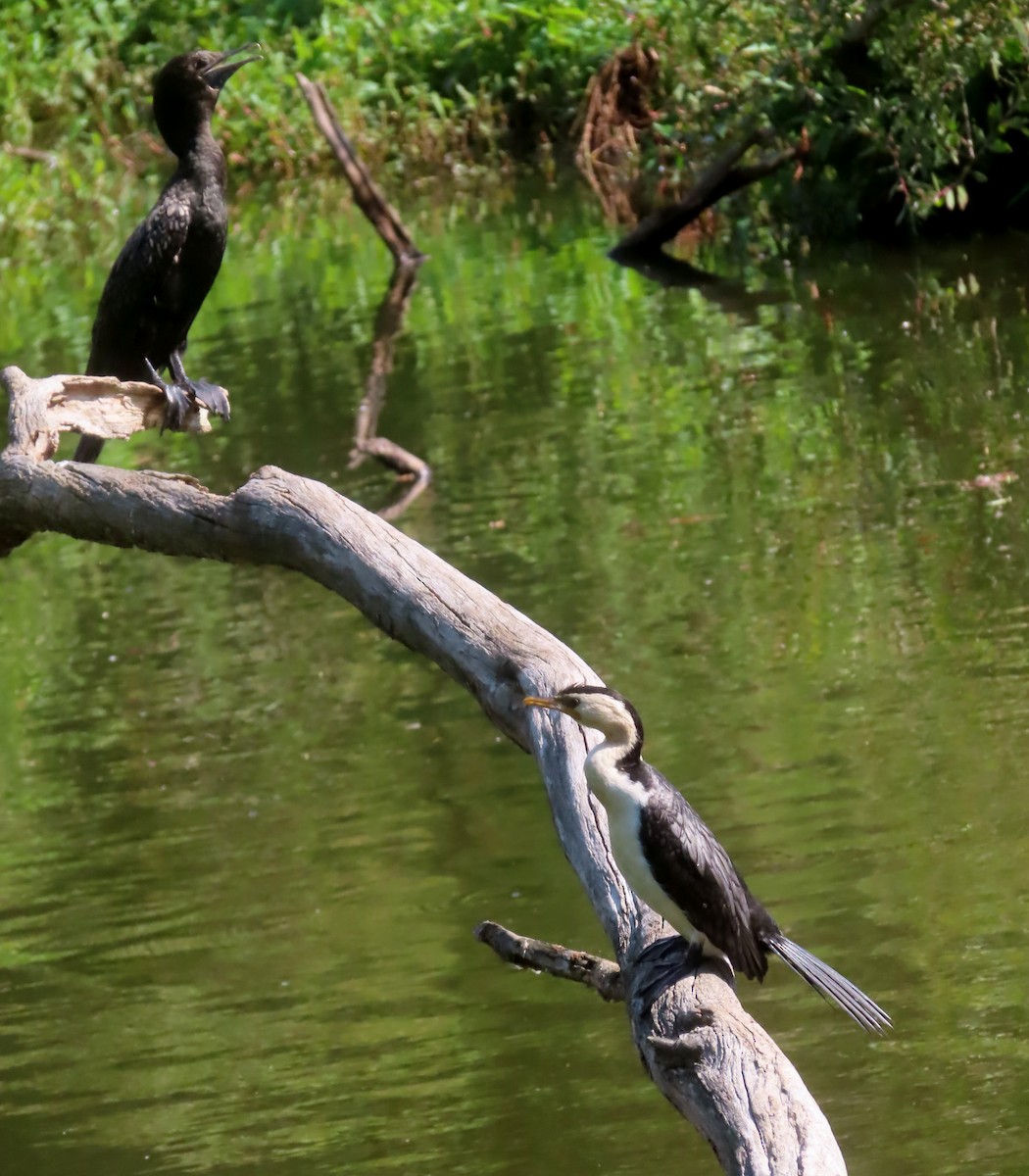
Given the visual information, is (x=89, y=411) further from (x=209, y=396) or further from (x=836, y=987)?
(x=836, y=987)

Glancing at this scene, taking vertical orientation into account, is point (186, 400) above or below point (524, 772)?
above

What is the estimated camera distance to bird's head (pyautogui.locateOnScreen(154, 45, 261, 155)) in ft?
Result: 15.1

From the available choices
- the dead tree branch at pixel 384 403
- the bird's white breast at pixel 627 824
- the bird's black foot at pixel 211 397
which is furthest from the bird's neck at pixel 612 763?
the dead tree branch at pixel 384 403

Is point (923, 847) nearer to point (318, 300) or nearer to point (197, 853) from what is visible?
point (197, 853)

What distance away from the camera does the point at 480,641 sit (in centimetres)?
284

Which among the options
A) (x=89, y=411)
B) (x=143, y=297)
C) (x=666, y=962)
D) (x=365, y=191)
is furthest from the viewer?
(x=365, y=191)

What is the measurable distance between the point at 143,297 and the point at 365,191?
973cm

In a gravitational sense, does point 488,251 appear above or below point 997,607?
below

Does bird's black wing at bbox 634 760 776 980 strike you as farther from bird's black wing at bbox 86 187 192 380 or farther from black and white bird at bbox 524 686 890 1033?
bird's black wing at bbox 86 187 192 380

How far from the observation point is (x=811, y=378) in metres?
9.57

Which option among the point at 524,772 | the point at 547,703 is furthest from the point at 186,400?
the point at 524,772

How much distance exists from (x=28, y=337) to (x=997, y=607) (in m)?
8.41

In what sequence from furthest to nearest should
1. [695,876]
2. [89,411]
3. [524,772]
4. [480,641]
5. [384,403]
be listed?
[384,403]
[524,772]
[89,411]
[480,641]
[695,876]

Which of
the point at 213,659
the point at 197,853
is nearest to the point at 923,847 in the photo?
the point at 197,853
